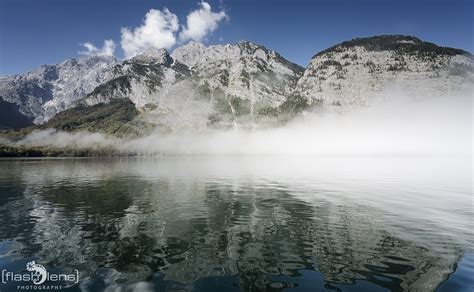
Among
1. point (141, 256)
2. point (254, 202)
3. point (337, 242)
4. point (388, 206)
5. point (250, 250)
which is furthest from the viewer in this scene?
point (254, 202)

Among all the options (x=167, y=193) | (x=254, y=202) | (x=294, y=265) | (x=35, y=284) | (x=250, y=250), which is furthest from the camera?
(x=167, y=193)

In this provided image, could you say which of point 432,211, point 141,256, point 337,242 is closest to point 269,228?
point 337,242

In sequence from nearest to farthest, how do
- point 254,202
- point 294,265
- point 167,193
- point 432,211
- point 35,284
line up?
point 35,284, point 294,265, point 432,211, point 254,202, point 167,193

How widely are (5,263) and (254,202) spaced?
32.4 meters

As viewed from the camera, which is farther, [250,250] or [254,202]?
[254,202]

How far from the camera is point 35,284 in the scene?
1916cm

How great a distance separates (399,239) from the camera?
28625mm

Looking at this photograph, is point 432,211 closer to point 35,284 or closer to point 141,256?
point 141,256

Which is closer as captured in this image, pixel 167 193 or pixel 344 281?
pixel 344 281

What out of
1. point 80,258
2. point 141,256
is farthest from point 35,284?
point 141,256

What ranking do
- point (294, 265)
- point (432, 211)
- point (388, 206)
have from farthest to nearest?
point (388, 206) → point (432, 211) → point (294, 265)

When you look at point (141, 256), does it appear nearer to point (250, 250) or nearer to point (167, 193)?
point (250, 250)

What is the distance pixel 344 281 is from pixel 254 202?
30.5 meters

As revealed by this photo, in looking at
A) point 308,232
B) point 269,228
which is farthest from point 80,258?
point 308,232
